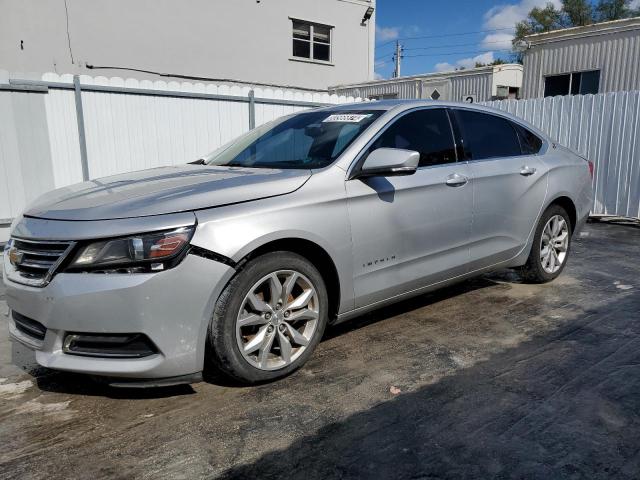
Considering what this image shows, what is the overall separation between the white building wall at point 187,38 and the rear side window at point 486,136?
39.1 feet

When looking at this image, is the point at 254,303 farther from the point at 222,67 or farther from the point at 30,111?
the point at 222,67

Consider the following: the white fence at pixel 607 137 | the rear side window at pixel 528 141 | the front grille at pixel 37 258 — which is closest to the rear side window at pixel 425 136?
the rear side window at pixel 528 141

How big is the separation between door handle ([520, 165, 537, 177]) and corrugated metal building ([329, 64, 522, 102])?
11.4 metres

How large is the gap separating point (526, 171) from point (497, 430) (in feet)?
8.70

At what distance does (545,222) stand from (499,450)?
2.93 metres

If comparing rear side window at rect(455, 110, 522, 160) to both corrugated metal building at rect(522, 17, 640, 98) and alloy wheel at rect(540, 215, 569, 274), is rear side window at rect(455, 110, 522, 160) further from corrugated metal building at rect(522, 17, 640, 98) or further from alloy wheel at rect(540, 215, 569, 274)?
corrugated metal building at rect(522, 17, 640, 98)

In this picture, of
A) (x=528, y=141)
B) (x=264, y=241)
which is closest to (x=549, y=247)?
(x=528, y=141)

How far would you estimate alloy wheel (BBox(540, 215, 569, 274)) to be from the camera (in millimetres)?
4832

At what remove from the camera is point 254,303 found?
9.20 ft

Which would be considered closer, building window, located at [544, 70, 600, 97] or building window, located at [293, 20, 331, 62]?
building window, located at [544, 70, 600, 97]

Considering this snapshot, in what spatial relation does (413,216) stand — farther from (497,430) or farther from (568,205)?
(568,205)

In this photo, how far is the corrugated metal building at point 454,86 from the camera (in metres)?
15.6

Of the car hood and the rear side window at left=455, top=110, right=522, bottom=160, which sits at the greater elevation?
the rear side window at left=455, top=110, right=522, bottom=160

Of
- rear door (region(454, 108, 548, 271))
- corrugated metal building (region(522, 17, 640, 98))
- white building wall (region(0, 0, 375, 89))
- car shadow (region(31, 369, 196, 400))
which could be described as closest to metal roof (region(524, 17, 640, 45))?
corrugated metal building (region(522, 17, 640, 98))
